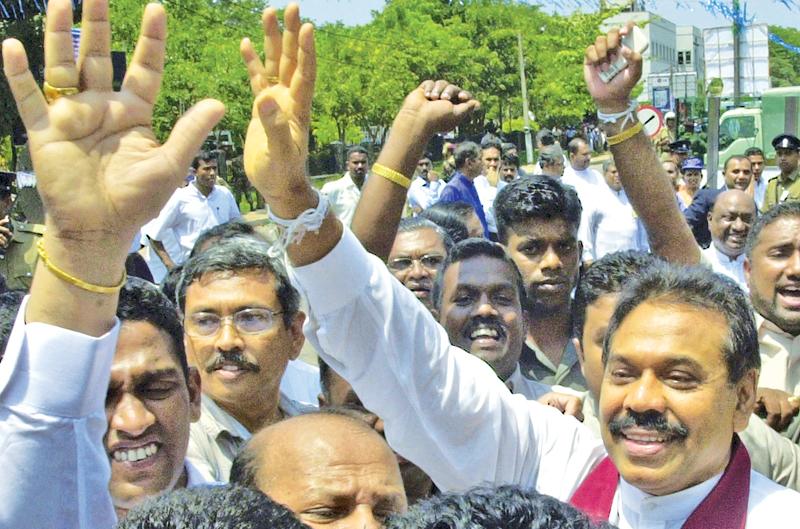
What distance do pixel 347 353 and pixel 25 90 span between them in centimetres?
92

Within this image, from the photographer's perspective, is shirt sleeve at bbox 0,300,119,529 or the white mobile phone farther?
the white mobile phone

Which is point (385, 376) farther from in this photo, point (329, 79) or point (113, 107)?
point (329, 79)

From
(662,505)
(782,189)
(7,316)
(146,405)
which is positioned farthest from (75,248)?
(782,189)

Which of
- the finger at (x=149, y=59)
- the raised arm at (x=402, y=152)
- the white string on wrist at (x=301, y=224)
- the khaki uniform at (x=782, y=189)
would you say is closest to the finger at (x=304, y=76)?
the white string on wrist at (x=301, y=224)

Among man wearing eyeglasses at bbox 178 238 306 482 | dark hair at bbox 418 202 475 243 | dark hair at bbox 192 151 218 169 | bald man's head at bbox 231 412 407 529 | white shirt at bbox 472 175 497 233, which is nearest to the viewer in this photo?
bald man's head at bbox 231 412 407 529

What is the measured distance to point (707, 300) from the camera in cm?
226

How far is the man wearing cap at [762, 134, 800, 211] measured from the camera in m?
10.3

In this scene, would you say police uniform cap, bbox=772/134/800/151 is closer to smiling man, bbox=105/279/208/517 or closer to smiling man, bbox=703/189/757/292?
smiling man, bbox=703/189/757/292

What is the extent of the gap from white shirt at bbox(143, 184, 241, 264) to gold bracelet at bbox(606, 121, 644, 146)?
5.50 meters

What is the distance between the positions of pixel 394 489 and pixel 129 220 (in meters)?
0.81

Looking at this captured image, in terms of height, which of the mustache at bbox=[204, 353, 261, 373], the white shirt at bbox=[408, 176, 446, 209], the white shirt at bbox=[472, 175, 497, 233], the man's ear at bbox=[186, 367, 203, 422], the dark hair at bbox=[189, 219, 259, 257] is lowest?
the white shirt at bbox=[408, 176, 446, 209]

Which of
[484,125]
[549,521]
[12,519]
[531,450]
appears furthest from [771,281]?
[484,125]

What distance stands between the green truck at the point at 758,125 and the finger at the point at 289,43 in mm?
17116

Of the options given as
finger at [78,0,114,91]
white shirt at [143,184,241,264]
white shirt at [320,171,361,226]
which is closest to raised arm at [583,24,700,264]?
finger at [78,0,114,91]
